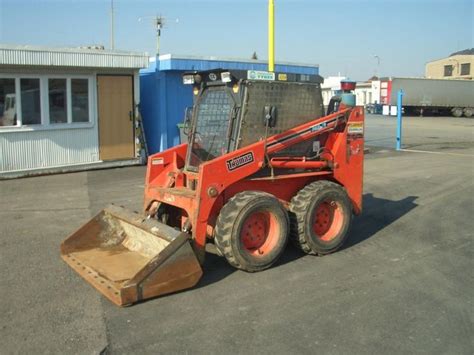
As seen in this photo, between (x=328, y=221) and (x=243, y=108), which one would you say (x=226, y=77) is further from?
(x=328, y=221)

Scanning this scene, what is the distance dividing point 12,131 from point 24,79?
53.3 inches

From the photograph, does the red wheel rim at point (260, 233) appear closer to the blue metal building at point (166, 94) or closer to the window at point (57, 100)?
A: the window at point (57, 100)

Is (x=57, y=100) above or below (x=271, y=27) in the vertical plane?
below

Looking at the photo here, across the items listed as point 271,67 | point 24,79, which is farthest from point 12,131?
point 271,67

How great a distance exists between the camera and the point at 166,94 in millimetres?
15742

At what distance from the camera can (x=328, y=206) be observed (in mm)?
6938

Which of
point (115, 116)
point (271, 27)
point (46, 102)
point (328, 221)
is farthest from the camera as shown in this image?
point (115, 116)

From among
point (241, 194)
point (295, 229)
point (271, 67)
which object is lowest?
point (295, 229)

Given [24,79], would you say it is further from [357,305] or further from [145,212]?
[357,305]

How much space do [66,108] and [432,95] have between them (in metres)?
43.8

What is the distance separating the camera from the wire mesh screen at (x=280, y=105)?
639 cm

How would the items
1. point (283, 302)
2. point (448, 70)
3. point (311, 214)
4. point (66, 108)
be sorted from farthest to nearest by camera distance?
point (448, 70) → point (66, 108) → point (311, 214) → point (283, 302)

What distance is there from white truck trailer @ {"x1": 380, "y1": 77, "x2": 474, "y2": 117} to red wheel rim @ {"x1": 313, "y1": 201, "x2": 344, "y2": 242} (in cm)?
4440

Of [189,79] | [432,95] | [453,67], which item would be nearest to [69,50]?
[189,79]
